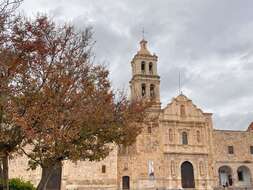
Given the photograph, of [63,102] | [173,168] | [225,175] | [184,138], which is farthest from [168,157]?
[63,102]

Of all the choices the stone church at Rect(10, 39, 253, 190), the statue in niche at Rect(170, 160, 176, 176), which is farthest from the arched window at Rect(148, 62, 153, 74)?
the statue in niche at Rect(170, 160, 176, 176)

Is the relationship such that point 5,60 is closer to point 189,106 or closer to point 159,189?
point 159,189

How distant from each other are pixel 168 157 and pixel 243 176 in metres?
10.8

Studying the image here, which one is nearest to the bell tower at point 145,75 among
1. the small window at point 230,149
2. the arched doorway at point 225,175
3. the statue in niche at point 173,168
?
the statue in niche at point 173,168

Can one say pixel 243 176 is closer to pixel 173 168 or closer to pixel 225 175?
pixel 225 175

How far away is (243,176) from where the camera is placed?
43156mm

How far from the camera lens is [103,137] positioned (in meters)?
13.6

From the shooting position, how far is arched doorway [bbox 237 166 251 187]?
138 feet

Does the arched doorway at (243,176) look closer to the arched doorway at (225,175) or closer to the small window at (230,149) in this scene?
the arched doorway at (225,175)

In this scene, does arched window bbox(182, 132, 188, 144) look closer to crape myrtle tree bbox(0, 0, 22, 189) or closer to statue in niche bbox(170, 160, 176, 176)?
statue in niche bbox(170, 160, 176, 176)

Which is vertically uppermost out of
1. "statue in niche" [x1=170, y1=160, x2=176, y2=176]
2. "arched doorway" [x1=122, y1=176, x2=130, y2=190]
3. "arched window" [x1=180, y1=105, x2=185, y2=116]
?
"arched window" [x1=180, y1=105, x2=185, y2=116]

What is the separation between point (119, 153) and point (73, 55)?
86.1 feet

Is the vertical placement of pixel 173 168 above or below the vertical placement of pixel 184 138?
below

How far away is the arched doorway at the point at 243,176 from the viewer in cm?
4212
